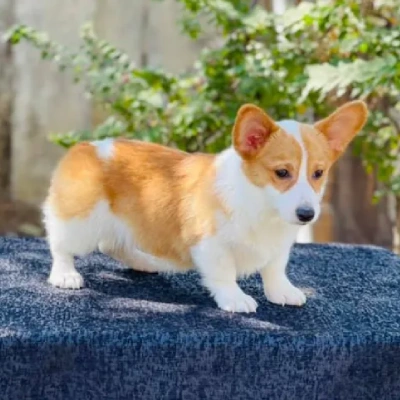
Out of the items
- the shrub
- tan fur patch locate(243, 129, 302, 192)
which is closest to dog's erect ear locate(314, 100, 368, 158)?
tan fur patch locate(243, 129, 302, 192)

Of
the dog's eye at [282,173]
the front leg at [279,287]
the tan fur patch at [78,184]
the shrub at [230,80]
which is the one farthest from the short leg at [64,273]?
the shrub at [230,80]

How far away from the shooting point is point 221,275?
5.48 feet

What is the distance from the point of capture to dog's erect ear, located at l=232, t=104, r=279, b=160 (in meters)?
1.54

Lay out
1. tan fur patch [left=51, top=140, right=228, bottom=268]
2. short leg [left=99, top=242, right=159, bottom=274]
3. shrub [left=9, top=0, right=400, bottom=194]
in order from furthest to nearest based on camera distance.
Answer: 1. shrub [left=9, top=0, right=400, bottom=194]
2. short leg [left=99, top=242, right=159, bottom=274]
3. tan fur patch [left=51, top=140, right=228, bottom=268]

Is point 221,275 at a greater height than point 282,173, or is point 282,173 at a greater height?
point 282,173

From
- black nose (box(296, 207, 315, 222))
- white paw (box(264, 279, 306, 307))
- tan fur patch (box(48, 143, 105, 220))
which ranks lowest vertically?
white paw (box(264, 279, 306, 307))

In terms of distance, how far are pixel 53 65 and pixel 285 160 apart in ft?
8.35

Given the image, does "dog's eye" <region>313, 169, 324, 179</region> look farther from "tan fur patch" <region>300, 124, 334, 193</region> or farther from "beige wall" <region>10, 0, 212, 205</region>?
"beige wall" <region>10, 0, 212, 205</region>

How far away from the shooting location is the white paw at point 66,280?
1.81 metres

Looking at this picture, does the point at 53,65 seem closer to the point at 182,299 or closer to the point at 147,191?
the point at 147,191

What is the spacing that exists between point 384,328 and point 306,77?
1.05 metres

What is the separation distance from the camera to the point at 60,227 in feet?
A: 5.99

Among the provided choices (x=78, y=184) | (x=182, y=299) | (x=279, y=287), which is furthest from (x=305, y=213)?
(x=78, y=184)

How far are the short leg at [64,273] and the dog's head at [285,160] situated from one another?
501 mm
